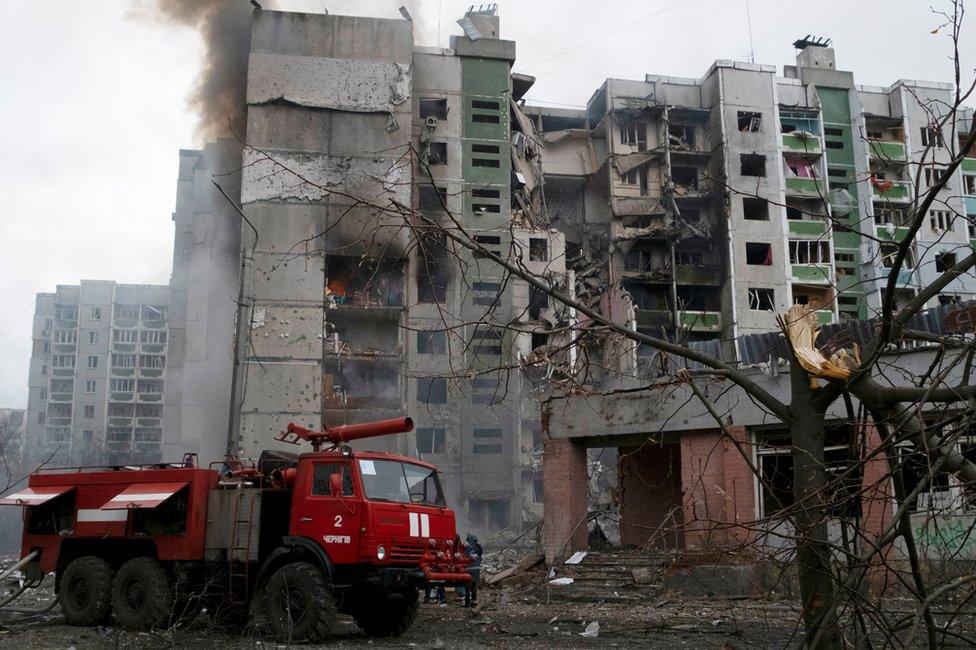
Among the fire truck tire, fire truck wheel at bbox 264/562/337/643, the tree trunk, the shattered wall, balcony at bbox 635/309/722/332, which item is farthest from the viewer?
balcony at bbox 635/309/722/332

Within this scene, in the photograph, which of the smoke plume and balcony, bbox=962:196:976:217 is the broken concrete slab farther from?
balcony, bbox=962:196:976:217

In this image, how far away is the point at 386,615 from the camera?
1218 cm

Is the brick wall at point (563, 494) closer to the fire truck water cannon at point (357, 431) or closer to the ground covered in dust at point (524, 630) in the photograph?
the ground covered in dust at point (524, 630)

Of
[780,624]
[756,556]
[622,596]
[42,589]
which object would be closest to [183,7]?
[42,589]

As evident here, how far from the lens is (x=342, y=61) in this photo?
150 ft

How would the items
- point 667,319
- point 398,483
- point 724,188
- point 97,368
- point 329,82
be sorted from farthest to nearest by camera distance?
1. point 97,368
2. point 724,188
3. point 667,319
4. point 329,82
5. point 398,483

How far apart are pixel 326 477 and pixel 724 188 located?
140 ft

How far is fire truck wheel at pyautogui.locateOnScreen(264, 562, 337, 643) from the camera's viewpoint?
10.8 meters

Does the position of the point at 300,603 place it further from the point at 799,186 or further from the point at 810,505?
the point at 799,186

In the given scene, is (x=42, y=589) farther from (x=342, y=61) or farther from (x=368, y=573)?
(x=342, y=61)

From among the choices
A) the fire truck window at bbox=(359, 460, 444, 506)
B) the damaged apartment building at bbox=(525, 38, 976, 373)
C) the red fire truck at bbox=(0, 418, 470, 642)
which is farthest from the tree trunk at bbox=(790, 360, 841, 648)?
the damaged apartment building at bbox=(525, 38, 976, 373)

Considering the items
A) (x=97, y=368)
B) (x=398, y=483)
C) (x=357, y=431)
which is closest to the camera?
(x=398, y=483)

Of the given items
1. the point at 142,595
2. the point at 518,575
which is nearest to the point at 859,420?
the point at 142,595

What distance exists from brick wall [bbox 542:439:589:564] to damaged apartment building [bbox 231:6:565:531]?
20455mm
